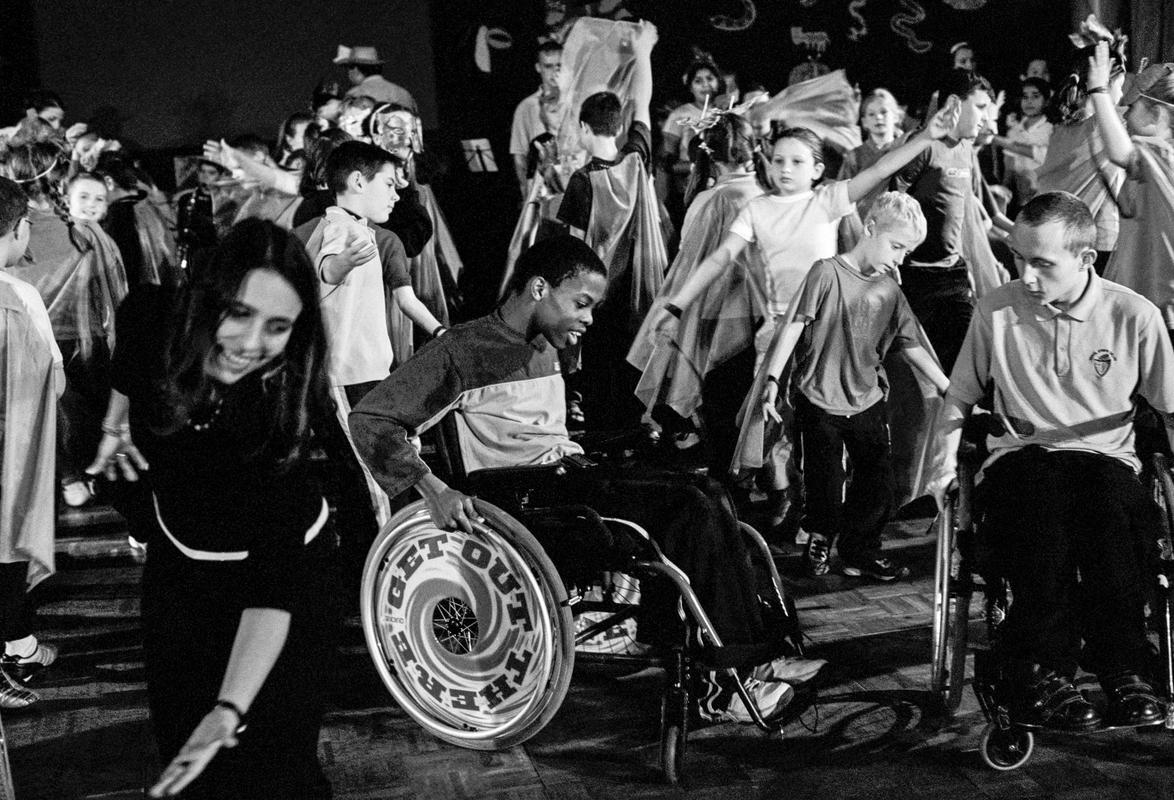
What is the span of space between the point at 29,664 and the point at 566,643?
1887 millimetres

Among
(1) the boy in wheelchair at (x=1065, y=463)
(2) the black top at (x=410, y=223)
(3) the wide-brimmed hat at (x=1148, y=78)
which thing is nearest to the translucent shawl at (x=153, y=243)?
(2) the black top at (x=410, y=223)

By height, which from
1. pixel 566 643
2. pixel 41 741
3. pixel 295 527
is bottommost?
pixel 41 741

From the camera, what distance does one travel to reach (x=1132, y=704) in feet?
8.36

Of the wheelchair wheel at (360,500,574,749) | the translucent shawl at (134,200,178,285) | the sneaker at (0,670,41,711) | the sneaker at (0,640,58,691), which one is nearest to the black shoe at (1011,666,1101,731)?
the wheelchair wheel at (360,500,574,749)

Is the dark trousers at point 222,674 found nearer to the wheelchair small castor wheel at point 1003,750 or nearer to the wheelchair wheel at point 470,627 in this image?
the wheelchair wheel at point 470,627

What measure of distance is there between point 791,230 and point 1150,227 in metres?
1.30

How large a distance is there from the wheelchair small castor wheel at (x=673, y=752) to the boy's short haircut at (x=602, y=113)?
11.5 ft

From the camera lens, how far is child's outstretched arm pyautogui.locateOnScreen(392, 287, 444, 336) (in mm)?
4102

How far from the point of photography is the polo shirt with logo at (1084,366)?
2848 mm

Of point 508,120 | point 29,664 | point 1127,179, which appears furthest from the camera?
point 508,120

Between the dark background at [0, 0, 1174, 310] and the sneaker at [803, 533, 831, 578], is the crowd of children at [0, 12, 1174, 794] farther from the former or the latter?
the dark background at [0, 0, 1174, 310]

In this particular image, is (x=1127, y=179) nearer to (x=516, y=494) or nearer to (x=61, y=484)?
(x=516, y=494)

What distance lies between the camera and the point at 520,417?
310 centimetres

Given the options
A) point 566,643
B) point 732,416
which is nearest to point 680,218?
point 732,416
